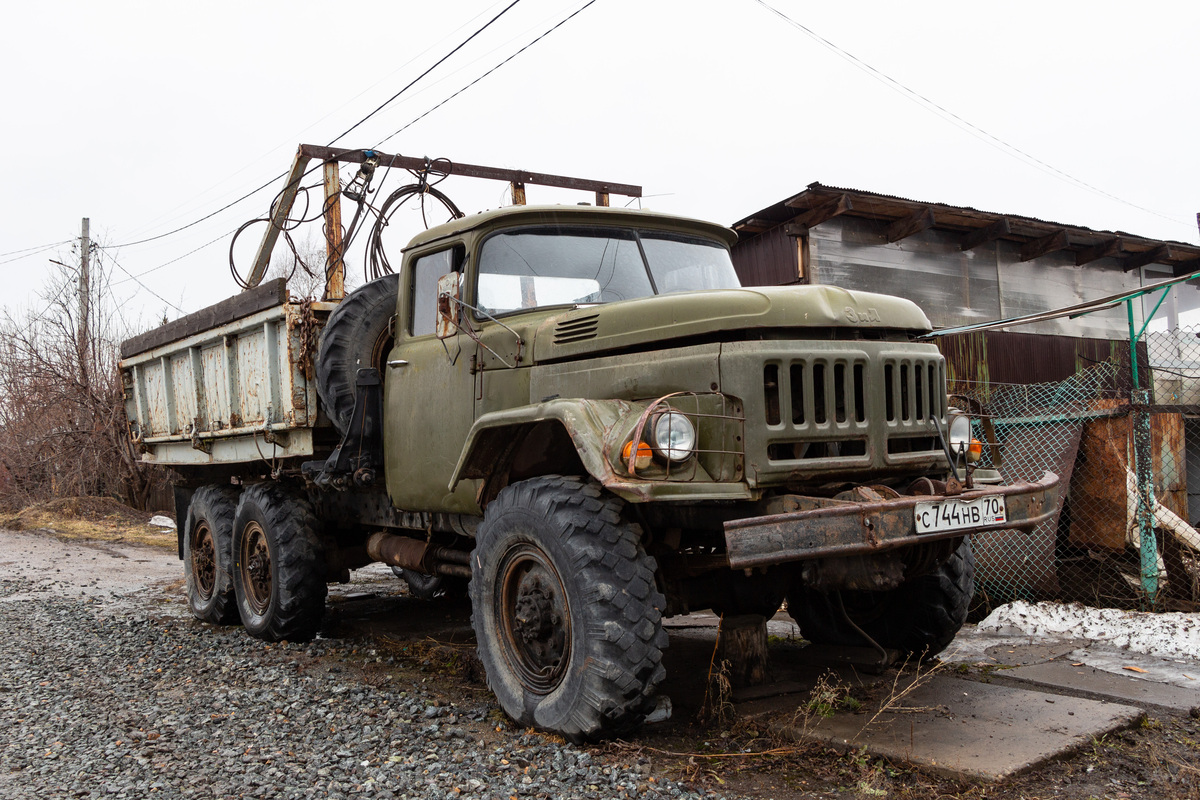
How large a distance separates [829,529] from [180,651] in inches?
195

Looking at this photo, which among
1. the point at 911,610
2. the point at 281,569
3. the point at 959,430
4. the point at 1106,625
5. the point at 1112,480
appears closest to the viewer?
the point at 959,430

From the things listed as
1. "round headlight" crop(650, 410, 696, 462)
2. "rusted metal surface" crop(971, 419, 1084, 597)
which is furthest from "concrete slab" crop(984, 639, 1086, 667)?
"round headlight" crop(650, 410, 696, 462)

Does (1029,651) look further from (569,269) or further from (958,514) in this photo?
(569,269)

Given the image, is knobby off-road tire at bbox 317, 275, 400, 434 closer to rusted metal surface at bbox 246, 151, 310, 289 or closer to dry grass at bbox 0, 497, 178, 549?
rusted metal surface at bbox 246, 151, 310, 289

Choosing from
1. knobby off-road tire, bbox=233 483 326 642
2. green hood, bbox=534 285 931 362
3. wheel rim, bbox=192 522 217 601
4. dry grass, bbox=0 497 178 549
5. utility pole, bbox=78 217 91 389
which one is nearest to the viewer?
green hood, bbox=534 285 931 362

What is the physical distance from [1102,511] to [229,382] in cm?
681

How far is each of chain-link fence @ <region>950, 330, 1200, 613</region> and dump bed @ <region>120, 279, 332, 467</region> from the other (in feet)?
15.7

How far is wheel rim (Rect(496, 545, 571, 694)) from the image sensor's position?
14.3 ft

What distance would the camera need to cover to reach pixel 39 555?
43.5ft

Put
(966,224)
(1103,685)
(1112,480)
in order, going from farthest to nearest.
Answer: (966,224) < (1112,480) < (1103,685)

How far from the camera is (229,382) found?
764cm

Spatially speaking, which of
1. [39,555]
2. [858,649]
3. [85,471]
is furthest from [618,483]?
[85,471]

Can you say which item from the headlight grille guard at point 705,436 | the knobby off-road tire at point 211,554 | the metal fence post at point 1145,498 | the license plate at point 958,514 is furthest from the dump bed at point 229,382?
the metal fence post at point 1145,498

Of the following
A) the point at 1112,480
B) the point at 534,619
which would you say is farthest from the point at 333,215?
the point at 1112,480
